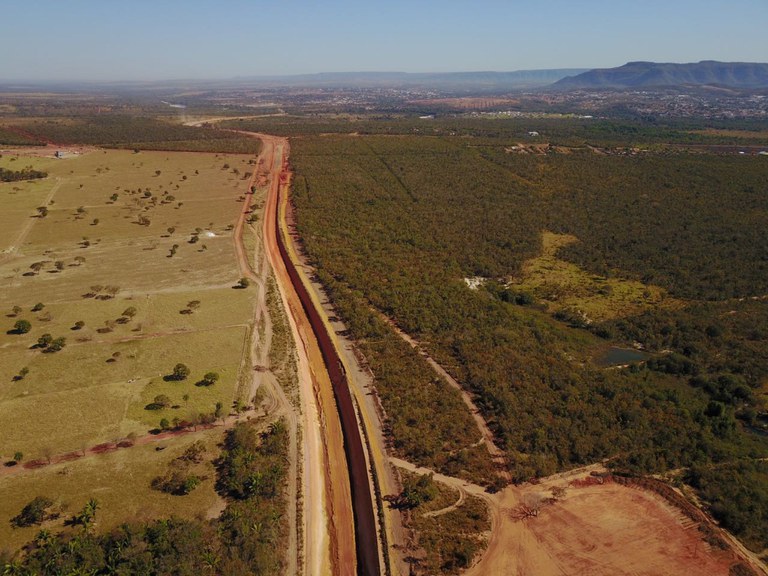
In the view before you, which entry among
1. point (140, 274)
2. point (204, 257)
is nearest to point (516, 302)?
point (204, 257)

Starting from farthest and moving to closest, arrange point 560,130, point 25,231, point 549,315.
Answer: point 560,130 → point 25,231 → point 549,315

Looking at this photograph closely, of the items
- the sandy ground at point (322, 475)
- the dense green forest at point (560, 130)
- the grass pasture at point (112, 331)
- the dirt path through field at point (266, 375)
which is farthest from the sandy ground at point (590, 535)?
the dense green forest at point (560, 130)

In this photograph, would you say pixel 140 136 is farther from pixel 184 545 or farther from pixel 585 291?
pixel 184 545

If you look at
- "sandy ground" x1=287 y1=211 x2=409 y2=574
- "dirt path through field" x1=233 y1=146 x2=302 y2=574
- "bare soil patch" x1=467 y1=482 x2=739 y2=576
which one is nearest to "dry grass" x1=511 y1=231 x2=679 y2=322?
"sandy ground" x1=287 y1=211 x2=409 y2=574

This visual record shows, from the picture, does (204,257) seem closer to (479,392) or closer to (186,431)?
(186,431)

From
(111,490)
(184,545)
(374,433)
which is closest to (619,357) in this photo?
(374,433)

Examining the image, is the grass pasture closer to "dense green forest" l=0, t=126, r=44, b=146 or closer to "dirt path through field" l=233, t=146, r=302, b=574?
"dirt path through field" l=233, t=146, r=302, b=574

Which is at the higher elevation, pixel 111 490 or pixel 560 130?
pixel 560 130
